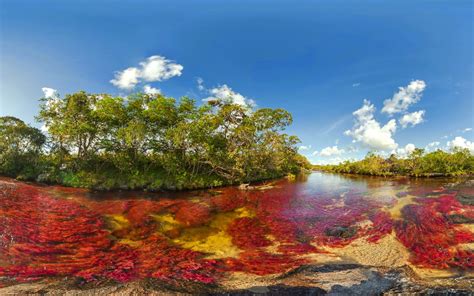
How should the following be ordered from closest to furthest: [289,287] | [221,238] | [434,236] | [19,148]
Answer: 1. [289,287]
2. [434,236]
3. [221,238]
4. [19,148]

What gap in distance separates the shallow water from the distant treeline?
28.3ft

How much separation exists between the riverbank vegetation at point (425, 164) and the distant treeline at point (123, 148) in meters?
26.4

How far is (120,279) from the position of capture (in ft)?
22.7

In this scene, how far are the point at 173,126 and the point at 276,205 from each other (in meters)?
18.1

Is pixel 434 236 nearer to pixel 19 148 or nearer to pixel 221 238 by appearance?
pixel 221 238

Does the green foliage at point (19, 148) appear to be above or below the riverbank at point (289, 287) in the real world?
above

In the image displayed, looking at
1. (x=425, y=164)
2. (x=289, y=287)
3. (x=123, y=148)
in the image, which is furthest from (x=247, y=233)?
(x=425, y=164)

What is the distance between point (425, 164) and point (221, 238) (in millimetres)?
41922

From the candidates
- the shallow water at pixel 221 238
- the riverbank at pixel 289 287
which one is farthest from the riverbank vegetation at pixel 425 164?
the riverbank at pixel 289 287

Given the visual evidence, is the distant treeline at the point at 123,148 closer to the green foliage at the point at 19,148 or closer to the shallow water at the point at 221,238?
the green foliage at the point at 19,148

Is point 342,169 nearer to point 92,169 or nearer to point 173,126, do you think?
point 173,126

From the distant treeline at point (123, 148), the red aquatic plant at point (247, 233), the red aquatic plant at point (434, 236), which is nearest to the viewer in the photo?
the red aquatic plant at point (434, 236)

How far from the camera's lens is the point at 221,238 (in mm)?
11430

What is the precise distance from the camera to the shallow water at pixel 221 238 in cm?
752
